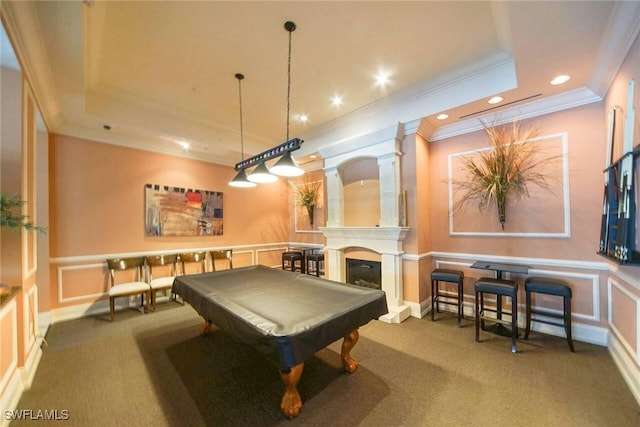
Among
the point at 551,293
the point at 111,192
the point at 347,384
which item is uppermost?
the point at 111,192

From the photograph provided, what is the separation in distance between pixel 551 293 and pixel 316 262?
11.5 ft

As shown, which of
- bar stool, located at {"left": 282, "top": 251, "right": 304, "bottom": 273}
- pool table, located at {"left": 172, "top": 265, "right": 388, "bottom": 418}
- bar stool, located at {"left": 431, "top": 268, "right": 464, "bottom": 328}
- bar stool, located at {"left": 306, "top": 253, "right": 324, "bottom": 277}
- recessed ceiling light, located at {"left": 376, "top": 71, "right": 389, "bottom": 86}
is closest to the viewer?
pool table, located at {"left": 172, "top": 265, "right": 388, "bottom": 418}

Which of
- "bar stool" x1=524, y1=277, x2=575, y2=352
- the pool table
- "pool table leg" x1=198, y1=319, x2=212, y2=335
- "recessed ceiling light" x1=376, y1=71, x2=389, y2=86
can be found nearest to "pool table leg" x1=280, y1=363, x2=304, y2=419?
the pool table

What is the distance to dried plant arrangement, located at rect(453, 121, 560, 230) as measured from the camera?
10.1 feet

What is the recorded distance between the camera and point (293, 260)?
526cm

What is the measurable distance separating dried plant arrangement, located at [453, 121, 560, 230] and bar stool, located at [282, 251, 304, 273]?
11.9 ft

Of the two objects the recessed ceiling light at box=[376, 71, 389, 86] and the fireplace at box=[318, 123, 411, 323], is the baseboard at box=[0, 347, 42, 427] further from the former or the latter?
the recessed ceiling light at box=[376, 71, 389, 86]

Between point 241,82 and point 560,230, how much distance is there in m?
4.27

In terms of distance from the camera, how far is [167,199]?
443 cm

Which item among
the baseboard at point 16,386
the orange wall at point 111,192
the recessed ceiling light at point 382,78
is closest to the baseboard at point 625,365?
the recessed ceiling light at point 382,78

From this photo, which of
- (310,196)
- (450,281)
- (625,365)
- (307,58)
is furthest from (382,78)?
(625,365)

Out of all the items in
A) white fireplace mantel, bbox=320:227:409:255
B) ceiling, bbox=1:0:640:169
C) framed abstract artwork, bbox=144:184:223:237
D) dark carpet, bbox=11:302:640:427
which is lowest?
dark carpet, bbox=11:302:640:427

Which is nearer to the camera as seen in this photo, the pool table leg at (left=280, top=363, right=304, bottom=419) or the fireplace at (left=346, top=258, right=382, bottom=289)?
the pool table leg at (left=280, top=363, right=304, bottom=419)

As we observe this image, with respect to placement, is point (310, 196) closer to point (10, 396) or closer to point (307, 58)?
point (307, 58)
